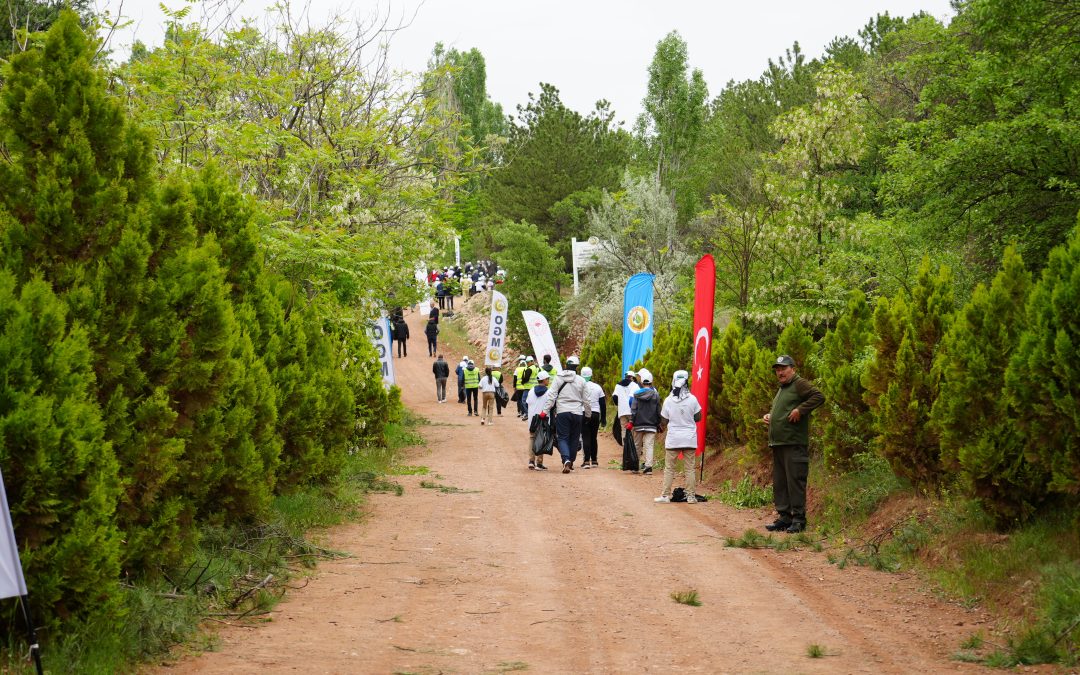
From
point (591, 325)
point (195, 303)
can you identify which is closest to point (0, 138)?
point (195, 303)

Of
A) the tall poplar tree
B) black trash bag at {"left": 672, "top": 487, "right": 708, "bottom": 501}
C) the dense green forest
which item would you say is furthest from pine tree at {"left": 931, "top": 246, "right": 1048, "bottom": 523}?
the tall poplar tree

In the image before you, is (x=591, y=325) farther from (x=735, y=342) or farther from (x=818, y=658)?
(x=818, y=658)

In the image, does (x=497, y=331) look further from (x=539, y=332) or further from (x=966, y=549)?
(x=966, y=549)

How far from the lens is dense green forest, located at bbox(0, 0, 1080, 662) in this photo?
6551 millimetres

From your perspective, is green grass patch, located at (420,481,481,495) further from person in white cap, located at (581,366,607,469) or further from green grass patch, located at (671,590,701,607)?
green grass patch, located at (671,590,701,607)

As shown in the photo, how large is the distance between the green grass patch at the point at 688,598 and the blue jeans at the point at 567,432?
9.87 metres

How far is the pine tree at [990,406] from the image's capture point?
8.48 meters

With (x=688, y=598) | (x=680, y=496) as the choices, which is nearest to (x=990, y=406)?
(x=688, y=598)

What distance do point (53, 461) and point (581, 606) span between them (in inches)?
159

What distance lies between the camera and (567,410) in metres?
18.2

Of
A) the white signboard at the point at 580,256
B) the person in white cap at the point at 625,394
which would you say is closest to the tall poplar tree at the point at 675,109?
the white signboard at the point at 580,256

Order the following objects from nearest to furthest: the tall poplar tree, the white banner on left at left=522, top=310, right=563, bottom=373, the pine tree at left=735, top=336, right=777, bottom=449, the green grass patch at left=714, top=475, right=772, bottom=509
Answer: the green grass patch at left=714, top=475, right=772, bottom=509 → the pine tree at left=735, top=336, right=777, bottom=449 → the white banner on left at left=522, top=310, right=563, bottom=373 → the tall poplar tree

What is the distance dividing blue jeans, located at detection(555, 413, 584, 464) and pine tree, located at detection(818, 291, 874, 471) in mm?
5893

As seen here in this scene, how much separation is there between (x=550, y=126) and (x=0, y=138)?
172 feet
